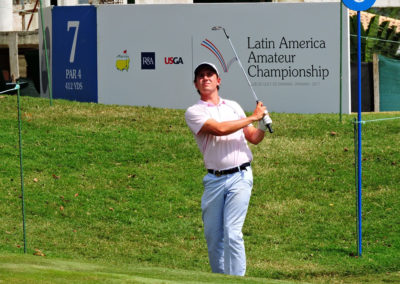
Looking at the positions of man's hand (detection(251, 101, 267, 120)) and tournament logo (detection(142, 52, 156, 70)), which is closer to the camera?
man's hand (detection(251, 101, 267, 120))

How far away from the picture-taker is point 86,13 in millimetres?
21203

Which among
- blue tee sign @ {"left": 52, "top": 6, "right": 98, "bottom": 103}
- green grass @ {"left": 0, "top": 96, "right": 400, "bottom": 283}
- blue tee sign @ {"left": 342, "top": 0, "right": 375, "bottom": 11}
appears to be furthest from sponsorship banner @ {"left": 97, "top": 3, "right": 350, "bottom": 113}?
blue tee sign @ {"left": 342, "top": 0, "right": 375, "bottom": 11}

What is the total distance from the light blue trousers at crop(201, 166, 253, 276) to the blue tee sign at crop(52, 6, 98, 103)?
13.9 meters

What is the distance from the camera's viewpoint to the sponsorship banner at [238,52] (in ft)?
64.7

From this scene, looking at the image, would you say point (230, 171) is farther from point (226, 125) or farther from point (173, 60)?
point (173, 60)

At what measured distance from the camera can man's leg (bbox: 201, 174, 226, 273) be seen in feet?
24.7

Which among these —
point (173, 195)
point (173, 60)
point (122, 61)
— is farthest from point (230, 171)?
point (122, 61)

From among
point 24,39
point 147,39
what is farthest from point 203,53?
point 24,39

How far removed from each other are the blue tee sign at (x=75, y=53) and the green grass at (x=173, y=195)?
2.34 m

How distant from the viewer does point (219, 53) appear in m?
20.0

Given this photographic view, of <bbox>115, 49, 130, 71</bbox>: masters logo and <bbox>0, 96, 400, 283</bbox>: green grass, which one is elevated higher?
<bbox>115, 49, 130, 71</bbox>: masters logo

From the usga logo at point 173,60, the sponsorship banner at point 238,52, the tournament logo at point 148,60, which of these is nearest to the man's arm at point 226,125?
the sponsorship banner at point 238,52

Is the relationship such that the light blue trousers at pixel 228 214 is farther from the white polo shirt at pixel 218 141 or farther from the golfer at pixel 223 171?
the white polo shirt at pixel 218 141

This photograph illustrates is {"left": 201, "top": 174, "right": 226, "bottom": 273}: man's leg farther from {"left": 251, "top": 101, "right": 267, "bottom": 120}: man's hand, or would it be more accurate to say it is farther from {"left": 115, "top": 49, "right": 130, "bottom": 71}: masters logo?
{"left": 115, "top": 49, "right": 130, "bottom": 71}: masters logo
